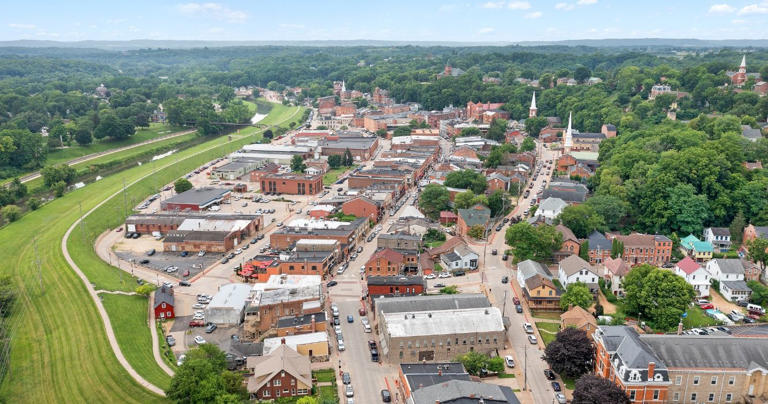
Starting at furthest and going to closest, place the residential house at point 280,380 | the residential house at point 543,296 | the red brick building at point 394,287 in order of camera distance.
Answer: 1. the red brick building at point 394,287
2. the residential house at point 543,296
3. the residential house at point 280,380

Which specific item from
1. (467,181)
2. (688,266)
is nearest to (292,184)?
(467,181)

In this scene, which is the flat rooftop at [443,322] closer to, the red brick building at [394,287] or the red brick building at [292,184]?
the red brick building at [394,287]

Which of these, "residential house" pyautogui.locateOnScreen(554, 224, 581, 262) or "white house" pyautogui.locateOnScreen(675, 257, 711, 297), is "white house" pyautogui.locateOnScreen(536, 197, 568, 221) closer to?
"residential house" pyautogui.locateOnScreen(554, 224, 581, 262)

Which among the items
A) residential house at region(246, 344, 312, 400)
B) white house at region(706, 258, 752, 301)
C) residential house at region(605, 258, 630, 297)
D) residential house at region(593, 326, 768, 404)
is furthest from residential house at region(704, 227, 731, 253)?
residential house at region(246, 344, 312, 400)

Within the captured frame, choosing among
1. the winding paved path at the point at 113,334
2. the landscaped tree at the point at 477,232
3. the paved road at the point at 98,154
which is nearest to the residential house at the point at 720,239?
the landscaped tree at the point at 477,232

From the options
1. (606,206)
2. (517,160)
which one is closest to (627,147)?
(517,160)
